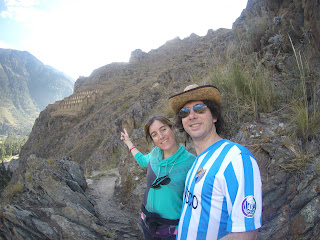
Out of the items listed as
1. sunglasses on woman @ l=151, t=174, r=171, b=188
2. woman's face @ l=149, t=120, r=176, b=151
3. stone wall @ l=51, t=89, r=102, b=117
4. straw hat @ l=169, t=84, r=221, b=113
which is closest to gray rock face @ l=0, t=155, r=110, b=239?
sunglasses on woman @ l=151, t=174, r=171, b=188

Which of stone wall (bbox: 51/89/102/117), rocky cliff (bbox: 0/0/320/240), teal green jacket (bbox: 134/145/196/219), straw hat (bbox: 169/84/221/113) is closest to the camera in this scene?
straw hat (bbox: 169/84/221/113)

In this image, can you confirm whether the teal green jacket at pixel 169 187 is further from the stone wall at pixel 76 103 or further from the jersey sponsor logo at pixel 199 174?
the stone wall at pixel 76 103

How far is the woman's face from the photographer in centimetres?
220

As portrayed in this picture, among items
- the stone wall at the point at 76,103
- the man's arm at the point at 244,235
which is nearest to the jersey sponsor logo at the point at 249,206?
the man's arm at the point at 244,235

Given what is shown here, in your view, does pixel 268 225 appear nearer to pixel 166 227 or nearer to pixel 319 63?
pixel 166 227

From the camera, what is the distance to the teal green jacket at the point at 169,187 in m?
2.00

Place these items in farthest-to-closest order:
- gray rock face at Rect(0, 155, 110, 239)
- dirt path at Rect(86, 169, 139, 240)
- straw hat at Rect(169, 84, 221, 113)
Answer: dirt path at Rect(86, 169, 139, 240)
gray rock face at Rect(0, 155, 110, 239)
straw hat at Rect(169, 84, 221, 113)

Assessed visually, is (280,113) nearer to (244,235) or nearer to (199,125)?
(199,125)

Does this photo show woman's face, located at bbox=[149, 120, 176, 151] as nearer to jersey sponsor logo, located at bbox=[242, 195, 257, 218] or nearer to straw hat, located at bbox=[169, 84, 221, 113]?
straw hat, located at bbox=[169, 84, 221, 113]

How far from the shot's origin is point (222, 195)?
123 cm

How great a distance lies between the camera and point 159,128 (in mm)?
2234

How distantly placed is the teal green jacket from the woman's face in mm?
127

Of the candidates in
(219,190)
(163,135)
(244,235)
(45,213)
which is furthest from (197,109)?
(45,213)

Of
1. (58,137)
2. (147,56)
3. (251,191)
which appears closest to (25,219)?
(251,191)
